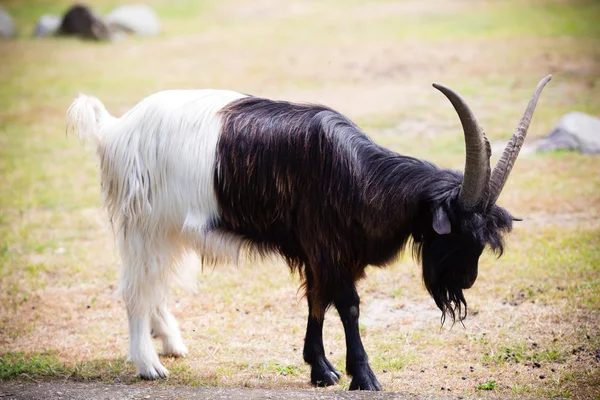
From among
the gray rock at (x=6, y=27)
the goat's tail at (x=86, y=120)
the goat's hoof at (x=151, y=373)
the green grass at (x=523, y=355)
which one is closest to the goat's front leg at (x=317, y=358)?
the goat's hoof at (x=151, y=373)

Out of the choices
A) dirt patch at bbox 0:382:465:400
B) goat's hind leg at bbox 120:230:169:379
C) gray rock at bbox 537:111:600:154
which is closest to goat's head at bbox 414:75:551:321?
dirt patch at bbox 0:382:465:400

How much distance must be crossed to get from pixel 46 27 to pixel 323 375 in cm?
2108

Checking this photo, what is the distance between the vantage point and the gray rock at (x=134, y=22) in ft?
78.9

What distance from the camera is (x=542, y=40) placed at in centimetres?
2012

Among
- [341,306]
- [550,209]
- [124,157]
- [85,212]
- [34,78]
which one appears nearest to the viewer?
[341,306]

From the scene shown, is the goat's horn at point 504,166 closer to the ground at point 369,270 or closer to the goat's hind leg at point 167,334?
the ground at point 369,270

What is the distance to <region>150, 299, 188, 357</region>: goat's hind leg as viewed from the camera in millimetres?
6402

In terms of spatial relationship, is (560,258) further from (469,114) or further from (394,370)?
(469,114)

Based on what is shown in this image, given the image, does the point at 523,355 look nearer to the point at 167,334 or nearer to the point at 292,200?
the point at 292,200

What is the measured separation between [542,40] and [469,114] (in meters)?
16.5

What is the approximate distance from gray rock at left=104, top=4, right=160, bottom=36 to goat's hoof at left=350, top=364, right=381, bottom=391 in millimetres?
20140

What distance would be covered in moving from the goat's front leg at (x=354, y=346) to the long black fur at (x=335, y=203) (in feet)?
0.26

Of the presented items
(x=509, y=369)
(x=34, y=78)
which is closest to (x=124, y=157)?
(x=509, y=369)

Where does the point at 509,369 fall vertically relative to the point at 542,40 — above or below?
below
